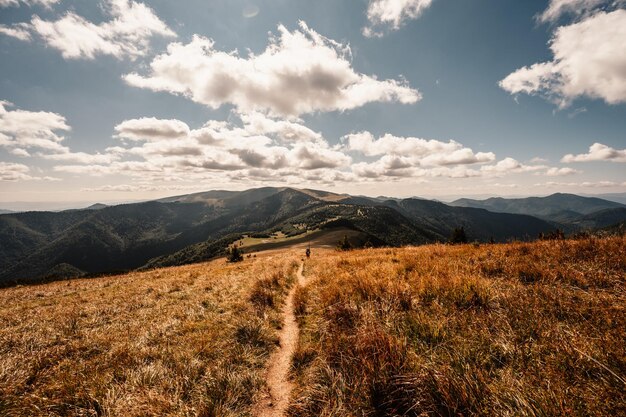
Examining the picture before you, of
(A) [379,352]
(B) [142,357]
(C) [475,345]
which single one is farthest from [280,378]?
(C) [475,345]

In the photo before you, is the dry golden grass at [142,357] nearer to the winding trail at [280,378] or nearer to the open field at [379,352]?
the open field at [379,352]

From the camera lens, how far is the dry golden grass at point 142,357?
14.1 feet

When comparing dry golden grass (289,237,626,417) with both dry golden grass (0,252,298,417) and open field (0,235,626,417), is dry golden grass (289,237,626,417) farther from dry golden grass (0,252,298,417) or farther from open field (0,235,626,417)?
dry golden grass (0,252,298,417)

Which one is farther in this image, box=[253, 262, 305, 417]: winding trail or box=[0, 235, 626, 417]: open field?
box=[253, 262, 305, 417]: winding trail

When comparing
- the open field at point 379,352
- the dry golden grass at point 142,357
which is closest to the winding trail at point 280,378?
the open field at point 379,352

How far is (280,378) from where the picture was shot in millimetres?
5375

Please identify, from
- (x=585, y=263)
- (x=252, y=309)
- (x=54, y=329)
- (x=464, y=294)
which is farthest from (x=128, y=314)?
(x=585, y=263)

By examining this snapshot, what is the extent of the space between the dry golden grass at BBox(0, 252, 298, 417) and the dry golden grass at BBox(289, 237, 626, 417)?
4.25 ft

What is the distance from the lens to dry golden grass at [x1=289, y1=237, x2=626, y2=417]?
3114 mm

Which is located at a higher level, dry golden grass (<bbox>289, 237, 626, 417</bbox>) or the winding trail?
dry golden grass (<bbox>289, 237, 626, 417</bbox>)

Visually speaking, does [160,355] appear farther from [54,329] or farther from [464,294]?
[464,294]

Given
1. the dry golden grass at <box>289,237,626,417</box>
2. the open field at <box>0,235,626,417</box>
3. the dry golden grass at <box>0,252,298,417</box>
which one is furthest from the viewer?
the dry golden grass at <box>0,252,298,417</box>

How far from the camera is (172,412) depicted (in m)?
3.92

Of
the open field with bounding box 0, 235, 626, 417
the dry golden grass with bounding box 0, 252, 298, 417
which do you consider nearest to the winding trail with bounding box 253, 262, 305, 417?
the open field with bounding box 0, 235, 626, 417
